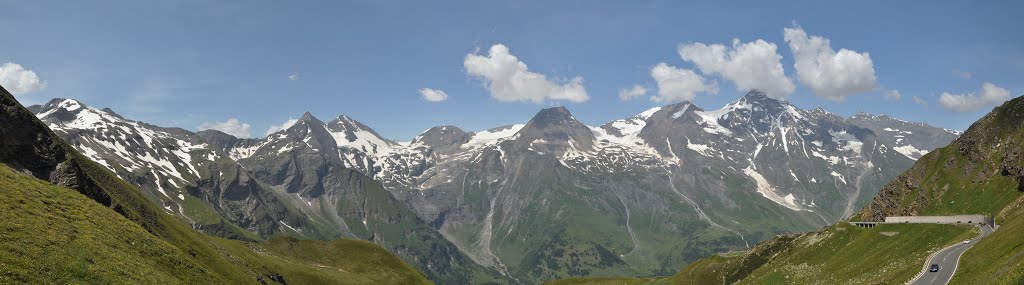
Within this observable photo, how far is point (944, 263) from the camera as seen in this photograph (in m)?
72.3

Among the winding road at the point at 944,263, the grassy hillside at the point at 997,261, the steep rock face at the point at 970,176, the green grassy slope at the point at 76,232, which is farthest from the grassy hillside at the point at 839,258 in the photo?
the green grassy slope at the point at 76,232

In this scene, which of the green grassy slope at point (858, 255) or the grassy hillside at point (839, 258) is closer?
the green grassy slope at point (858, 255)

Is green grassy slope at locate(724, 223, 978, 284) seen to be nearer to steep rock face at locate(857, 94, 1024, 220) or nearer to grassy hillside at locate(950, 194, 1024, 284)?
grassy hillside at locate(950, 194, 1024, 284)

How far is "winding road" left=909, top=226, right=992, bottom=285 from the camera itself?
212 feet

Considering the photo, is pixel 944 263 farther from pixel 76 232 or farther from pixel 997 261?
pixel 76 232

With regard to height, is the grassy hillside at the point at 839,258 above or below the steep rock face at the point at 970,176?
below

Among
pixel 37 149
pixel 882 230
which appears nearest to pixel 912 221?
pixel 882 230

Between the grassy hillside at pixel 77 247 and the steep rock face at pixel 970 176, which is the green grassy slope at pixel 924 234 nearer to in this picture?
the steep rock face at pixel 970 176

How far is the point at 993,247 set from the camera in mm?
66000

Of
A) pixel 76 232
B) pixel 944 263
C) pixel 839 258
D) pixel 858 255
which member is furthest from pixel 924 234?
pixel 76 232

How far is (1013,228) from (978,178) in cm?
7788

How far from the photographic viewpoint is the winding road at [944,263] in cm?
6459

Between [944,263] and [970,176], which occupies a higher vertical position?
[970,176]

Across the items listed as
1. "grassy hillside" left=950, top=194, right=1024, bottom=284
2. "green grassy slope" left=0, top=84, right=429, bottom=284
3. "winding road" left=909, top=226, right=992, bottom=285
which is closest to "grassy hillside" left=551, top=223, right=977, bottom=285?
"winding road" left=909, top=226, right=992, bottom=285
